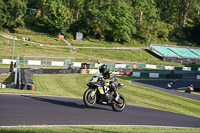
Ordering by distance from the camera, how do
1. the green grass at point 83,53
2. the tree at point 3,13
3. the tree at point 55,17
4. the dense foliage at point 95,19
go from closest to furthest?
the green grass at point 83,53, the tree at point 3,13, the dense foliage at point 95,19, the tree at point 55,17

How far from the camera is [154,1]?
376 feet

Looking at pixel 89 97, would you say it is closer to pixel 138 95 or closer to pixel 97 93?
pixel 97 93

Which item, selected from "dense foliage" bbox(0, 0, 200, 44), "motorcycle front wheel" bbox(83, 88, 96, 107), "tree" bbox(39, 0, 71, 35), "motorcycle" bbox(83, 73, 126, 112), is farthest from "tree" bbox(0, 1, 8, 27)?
"motorcycle front wheel" bbox(83, 88, 96, 107)

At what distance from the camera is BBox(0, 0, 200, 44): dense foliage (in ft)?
254

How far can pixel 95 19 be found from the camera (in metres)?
84.9

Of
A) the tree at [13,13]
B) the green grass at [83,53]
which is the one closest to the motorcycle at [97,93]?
the green grass at [83,53]

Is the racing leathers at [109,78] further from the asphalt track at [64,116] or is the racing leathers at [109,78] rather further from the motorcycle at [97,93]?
the asphalt track at [64,116]

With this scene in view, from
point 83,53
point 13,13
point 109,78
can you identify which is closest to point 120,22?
point 83,53

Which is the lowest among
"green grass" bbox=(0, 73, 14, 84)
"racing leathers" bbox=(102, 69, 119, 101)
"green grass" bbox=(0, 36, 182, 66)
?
"green grass" bbox=(0, 73, 14, 84)

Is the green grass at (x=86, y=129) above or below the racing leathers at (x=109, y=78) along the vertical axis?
below

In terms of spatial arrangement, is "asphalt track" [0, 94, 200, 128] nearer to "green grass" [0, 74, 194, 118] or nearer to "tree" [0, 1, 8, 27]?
"green grass" [0, 74, 194, 118]

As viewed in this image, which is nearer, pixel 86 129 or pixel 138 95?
pixel 86 129

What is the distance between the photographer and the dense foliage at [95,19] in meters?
77.6

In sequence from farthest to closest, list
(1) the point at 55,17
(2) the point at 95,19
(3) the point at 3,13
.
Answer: (2) the point at 95,19 < (1) the point at 55,17 < (3) the point at 3,13
